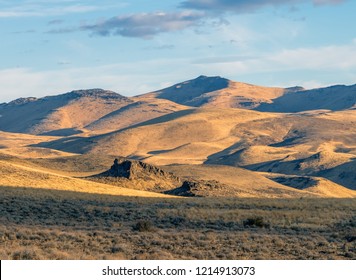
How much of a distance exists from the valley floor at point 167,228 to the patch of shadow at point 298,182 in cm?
5809

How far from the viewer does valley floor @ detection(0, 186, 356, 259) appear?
2750 centimetres

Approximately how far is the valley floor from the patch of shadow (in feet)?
191

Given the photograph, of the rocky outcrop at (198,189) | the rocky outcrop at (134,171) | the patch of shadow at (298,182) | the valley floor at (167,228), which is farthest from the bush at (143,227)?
the patch of shadow at (298,182)

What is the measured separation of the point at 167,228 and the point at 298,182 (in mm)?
80668

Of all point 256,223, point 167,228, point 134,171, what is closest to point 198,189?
point 134,171

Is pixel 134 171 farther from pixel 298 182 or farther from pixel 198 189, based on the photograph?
pixel 298 182

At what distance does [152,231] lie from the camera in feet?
113

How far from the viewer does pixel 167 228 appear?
37.2m

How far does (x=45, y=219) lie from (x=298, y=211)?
15.1 metres

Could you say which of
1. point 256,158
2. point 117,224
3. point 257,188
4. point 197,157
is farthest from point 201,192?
point 197,157

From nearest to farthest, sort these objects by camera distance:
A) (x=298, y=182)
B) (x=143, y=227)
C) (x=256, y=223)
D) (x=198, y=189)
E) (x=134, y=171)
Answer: (x=143, y=227) → (x=256, y=223) → (x=198, y=189) → (x=134, y=171) → (x=298, y=182)

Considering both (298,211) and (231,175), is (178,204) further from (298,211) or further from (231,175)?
(231,175)

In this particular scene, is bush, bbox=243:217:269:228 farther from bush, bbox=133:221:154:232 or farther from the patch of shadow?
the patch of shadow

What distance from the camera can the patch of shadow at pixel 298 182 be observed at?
4357 inches
